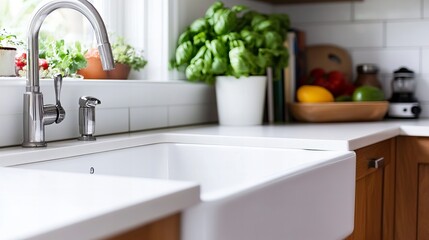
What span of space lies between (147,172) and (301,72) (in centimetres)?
121

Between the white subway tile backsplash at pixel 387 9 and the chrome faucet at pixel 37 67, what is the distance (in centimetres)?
157

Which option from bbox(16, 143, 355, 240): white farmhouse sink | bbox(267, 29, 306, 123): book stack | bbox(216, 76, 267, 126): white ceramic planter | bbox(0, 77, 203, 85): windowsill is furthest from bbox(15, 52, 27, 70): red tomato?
bbox(267, 29, 306, 123): book stack

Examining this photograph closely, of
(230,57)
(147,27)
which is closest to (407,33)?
(230,57)

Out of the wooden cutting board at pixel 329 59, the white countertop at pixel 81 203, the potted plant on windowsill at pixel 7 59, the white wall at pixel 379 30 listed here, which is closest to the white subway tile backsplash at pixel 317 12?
the white wall at pixel 379 30

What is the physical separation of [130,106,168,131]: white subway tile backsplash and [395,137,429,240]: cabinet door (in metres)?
0.71

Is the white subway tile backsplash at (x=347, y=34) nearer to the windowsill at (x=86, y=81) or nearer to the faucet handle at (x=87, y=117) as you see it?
the windowsill at (x=86, y=81)

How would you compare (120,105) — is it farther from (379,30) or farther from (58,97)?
(379,30)

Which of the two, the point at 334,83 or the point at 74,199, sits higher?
the point at 334,83

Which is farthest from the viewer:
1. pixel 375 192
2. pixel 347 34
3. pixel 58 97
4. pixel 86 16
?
pixel 347 34

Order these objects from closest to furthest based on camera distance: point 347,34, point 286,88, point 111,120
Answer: point 111,120
point 286,88
point 347,34

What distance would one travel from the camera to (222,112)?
2203 millimetres

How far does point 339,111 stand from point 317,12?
0.65m

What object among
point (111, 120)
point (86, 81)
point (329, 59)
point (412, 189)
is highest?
point (329, 59)

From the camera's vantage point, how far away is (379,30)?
8.93ft
